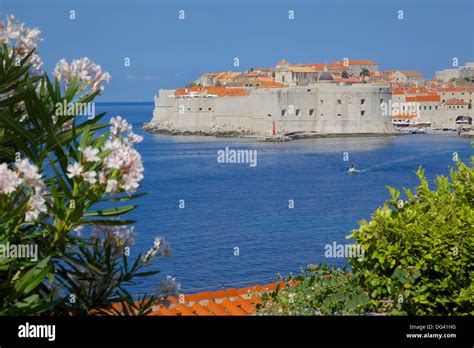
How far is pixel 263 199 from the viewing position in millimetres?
15750

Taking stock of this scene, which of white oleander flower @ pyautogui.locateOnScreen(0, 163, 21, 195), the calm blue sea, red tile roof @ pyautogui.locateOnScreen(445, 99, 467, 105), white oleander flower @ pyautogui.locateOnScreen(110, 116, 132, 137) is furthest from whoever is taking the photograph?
red tile roof @ pyautogui.locateOnScreen(445, 99, 467, 105)

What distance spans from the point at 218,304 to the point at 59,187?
3.71 ft

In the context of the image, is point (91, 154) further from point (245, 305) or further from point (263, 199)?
point (263, 199)

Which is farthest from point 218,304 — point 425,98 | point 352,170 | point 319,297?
point 425,98

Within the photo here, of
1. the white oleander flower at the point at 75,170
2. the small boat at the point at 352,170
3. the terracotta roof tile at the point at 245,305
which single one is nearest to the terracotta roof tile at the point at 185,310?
the terracotta roof tile at the point at 245,305

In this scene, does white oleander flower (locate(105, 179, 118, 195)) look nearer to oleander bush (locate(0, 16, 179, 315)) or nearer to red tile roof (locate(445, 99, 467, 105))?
oleander bush (locate(0, 16, 179, 315))

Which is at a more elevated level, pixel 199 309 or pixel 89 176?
pixel 89 176

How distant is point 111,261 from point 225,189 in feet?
52.5

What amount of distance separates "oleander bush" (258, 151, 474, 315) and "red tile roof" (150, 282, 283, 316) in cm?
10

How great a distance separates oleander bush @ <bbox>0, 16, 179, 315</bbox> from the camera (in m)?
1.00

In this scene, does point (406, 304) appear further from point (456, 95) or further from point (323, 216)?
point (456, 95)

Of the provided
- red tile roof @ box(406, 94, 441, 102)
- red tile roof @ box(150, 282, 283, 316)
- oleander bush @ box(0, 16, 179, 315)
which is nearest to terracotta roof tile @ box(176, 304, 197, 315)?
red tile roof @ box(150, 282, 283, 316)

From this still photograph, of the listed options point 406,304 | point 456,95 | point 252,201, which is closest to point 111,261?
point 406,304

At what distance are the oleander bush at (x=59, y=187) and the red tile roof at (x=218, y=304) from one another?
807mm
